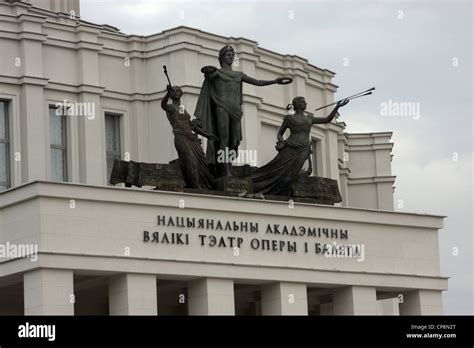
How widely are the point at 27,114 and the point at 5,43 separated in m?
2.80

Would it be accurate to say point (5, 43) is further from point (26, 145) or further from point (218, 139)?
point (218, 139)

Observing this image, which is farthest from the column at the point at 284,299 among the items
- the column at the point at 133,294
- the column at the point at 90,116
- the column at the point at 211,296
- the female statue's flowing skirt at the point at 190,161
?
the column at the point at 90,116

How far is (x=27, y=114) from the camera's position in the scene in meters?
50.1

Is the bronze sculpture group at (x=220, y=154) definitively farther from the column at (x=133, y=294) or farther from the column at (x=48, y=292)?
the column at (x=48, y=292)

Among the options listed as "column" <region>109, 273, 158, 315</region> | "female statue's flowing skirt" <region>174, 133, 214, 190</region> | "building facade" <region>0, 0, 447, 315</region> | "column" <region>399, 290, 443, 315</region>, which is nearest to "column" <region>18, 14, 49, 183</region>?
"building facade" <region>0, 0, 447, 315</region>

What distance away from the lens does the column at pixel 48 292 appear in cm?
3759

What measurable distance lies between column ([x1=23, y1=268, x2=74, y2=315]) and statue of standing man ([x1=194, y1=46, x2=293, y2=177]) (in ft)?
24.5

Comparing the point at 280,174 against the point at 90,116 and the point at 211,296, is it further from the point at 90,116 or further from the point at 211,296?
the point at 90,116

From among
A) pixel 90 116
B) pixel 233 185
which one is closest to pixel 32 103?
pixel 90 116

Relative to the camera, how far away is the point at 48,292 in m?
37.7
